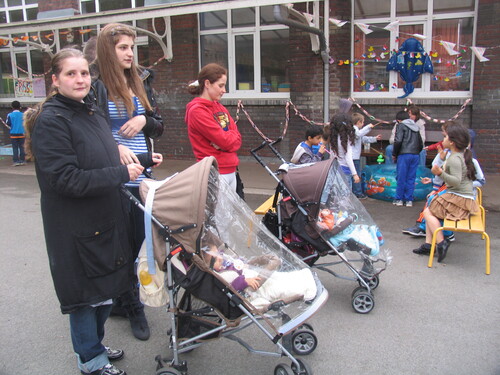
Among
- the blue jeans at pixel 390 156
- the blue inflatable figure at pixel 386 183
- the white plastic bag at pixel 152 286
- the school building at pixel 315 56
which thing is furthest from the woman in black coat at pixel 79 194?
the school building at pixel 315 56

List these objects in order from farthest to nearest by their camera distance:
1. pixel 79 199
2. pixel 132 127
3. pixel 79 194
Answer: pixel 132 127, pixel 79 199, pixel 79 194

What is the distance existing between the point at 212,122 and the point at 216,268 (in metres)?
1.59

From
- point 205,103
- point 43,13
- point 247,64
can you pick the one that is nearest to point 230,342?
point 205,103

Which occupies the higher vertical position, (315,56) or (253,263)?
(315,56)

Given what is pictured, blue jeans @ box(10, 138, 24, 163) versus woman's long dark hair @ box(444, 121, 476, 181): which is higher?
woman's long dark hair @ box(444, 121, 476, 181)

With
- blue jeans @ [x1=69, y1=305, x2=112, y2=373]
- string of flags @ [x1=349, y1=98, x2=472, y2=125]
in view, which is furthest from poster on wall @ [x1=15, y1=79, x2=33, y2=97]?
blue jeans @ [x1=69, y1=305, x2=112, y2=373]

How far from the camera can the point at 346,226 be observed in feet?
12.7

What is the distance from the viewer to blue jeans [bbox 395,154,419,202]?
712cm

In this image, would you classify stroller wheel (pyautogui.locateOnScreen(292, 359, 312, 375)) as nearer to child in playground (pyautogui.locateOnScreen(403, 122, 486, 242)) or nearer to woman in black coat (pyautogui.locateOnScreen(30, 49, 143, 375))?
woman in black coat (pyautogui.locateOnScreen(30, 49, 143, 375))

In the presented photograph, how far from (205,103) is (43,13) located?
10390mm

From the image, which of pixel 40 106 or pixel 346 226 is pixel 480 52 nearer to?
pixel 346 226

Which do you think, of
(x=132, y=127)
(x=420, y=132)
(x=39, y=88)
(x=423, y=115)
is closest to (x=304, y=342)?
(x=132, y=127)

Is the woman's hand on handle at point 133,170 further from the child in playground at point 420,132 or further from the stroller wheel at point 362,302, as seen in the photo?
the child in playground at point 420,132

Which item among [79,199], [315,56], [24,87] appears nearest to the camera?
[79,199]
